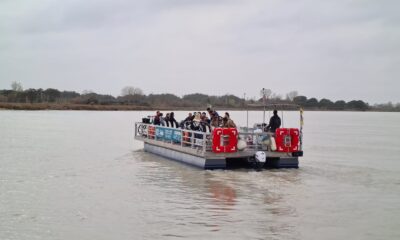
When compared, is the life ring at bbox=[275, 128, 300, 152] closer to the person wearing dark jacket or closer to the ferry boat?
the ferry boat

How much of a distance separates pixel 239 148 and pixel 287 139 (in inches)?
72.5

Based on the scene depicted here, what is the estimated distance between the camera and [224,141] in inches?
725

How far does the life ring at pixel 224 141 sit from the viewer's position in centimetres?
1828

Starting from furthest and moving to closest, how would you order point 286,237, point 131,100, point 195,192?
point 131,100 < point 195,192 < point 286,237

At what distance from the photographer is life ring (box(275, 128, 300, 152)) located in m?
19.2

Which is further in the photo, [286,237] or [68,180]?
[68,180]

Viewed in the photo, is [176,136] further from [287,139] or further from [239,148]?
[287,139]

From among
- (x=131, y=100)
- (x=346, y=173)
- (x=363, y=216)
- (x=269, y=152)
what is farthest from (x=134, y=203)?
(x=131, y=100)

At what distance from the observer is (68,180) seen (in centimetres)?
1773

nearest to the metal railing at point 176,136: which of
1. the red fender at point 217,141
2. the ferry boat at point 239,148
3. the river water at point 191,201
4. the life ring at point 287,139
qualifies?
the ferry boat at point 239,148

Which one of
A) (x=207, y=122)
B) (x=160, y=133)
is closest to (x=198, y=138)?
(x=207, y=122)

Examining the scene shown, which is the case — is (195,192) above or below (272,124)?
below

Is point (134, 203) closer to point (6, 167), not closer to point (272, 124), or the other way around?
point (272, 124)

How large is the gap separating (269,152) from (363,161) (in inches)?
348
